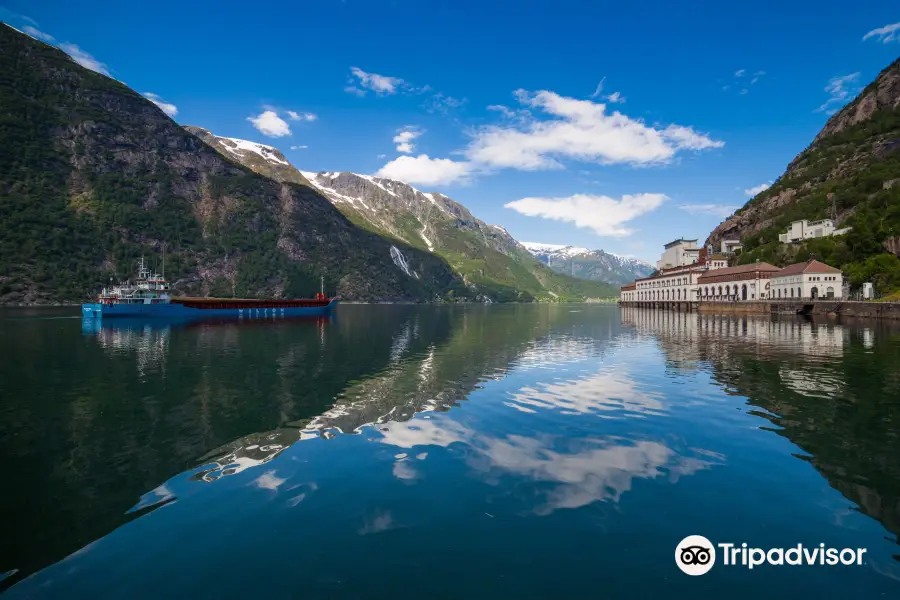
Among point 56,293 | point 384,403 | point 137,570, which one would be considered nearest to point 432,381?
point 384,403

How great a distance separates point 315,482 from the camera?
588 inches

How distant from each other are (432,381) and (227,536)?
73.4 feet

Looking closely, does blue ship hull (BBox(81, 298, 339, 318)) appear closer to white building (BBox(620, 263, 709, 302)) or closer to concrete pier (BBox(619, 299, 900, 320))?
concrete pier (BBox(619, 299, 900, 320))

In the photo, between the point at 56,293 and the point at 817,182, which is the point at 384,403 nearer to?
the point at 56,293

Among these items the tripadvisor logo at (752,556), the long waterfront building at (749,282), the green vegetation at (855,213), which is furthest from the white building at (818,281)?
the tripadvisor logo at (752,556)

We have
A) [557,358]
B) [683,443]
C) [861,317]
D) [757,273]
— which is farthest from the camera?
[757,273]

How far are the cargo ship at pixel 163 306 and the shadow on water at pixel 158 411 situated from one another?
5957 centimetres

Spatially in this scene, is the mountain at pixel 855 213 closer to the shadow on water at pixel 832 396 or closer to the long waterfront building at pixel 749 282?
the long waterfront building at pixel 749 282

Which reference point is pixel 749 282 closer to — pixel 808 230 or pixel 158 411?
pixel 808 230

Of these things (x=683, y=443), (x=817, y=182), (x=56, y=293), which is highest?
(x=817, y=182)

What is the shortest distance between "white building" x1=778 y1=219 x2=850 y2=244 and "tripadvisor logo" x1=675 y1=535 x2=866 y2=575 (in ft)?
585

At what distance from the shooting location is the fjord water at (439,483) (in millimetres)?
9766

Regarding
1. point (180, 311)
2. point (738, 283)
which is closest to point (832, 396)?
point (180, 311)

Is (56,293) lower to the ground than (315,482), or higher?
higher
